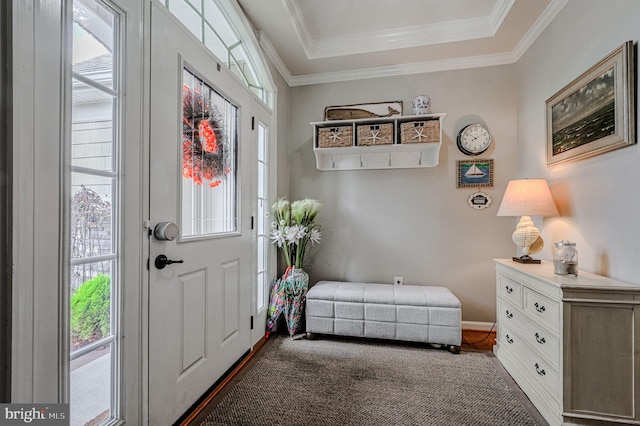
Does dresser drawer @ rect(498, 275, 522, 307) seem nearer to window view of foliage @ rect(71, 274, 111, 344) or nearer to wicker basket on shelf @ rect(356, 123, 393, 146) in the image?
wicker basket on shelf @ rect(356, 123, 393, 146)

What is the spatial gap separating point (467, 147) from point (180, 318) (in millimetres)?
2841


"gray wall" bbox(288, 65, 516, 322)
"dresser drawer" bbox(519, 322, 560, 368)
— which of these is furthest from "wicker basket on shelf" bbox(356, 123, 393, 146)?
"dresser drawer" bbox(519, 322, 560, 368)

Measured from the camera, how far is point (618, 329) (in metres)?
1.42

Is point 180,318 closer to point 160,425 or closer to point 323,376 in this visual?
point 160,425

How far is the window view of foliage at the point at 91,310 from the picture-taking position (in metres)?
1.04

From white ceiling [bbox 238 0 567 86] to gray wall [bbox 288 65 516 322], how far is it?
15 centimetres

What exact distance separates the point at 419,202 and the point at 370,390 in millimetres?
1817

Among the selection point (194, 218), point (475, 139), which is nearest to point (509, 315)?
point (475, 139)

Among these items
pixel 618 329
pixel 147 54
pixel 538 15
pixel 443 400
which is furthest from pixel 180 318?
pixel 538 15

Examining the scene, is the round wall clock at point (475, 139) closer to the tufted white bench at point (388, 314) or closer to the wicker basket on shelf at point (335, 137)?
the wicker basket on shelf at point (335, 137)

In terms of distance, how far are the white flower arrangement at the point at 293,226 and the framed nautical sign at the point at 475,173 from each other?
58.4 inches

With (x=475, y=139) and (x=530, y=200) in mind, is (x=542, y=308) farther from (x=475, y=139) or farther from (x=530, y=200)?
(x=475, y=139)

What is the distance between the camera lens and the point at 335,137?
9.52ft

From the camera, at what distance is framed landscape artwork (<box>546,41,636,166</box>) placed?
4.93ft
